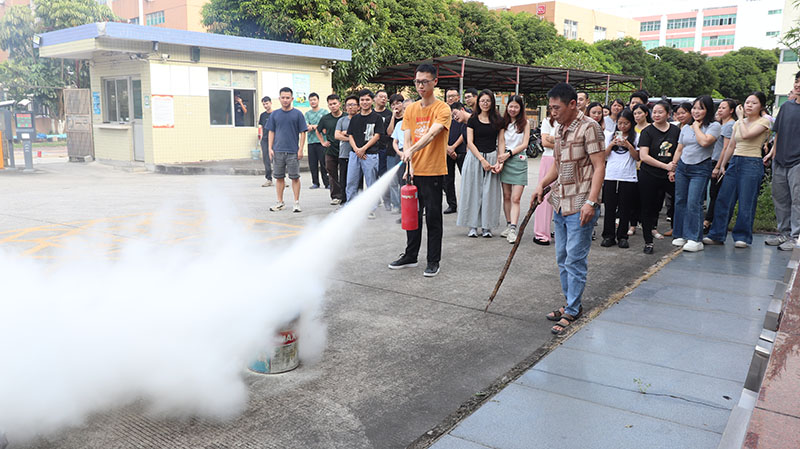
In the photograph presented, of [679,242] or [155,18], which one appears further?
[155,18]

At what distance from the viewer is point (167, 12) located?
2394 inches

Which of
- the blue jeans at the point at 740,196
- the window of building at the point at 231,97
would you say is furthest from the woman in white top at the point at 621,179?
the window of building at the point at 231,97

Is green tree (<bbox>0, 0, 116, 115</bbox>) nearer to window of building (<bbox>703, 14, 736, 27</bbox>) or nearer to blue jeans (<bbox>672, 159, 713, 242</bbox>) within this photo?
blue jeans (<bbox>672, 159, 713, 242</bbox>)

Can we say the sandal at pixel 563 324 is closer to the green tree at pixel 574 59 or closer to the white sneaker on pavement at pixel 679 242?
the white sneaker on pavement at pixel 679 242

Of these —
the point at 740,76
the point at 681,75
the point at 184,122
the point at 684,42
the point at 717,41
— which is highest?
the point at 684,42

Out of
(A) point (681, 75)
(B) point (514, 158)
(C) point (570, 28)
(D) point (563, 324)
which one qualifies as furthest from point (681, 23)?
(D) point (563, 324)

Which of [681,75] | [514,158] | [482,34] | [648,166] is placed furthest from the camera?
[681,75]

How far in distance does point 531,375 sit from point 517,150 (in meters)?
4.49

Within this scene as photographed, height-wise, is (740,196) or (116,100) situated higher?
(116,100)

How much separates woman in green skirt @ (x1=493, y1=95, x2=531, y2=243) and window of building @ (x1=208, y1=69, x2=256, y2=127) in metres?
13.1

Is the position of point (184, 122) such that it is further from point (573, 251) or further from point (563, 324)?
point (563, 324)

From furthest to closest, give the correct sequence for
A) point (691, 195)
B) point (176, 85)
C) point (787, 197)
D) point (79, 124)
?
point (79, 124) < point (176, 85) < point (787, 197) < point (691, 195)

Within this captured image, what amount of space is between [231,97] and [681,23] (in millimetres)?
106891

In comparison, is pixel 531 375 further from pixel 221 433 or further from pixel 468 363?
pixel 221 433
